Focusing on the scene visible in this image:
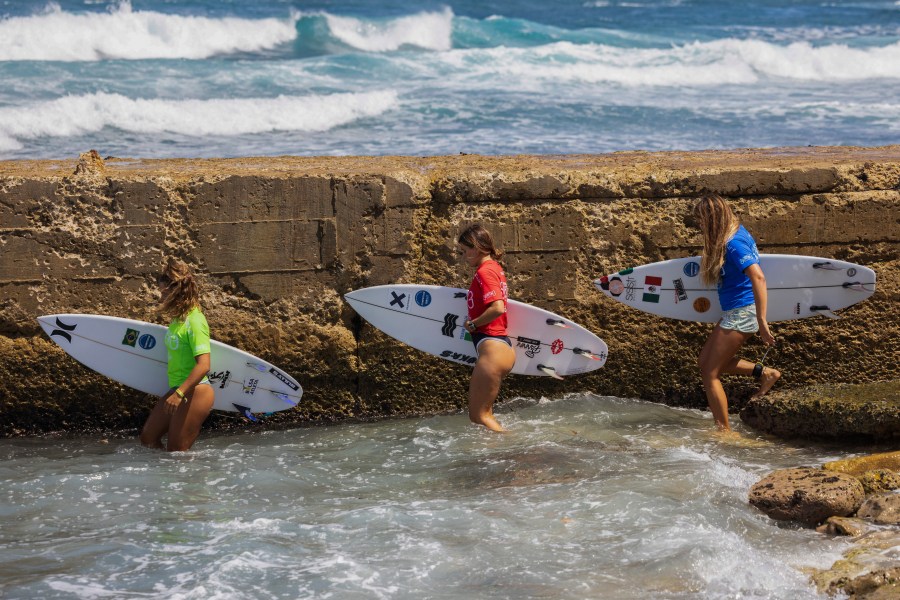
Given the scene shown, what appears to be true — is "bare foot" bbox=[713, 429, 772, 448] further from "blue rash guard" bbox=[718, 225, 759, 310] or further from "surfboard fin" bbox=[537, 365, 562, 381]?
"surfboard fin" bbox=[537, 365, 562, 381]

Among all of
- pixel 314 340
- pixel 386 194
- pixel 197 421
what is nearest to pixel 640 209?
pixel 386 194

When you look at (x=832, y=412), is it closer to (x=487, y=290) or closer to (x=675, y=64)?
(x=487, y=290)

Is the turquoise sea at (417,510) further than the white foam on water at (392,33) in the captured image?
No

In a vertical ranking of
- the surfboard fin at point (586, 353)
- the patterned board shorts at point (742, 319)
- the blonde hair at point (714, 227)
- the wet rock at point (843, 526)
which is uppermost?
the blonde hair at point (714, 227)

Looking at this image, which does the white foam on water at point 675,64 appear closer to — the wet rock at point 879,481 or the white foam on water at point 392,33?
the white foam on water at point 392,33

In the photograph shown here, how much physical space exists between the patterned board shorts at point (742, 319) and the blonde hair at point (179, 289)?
2.99m

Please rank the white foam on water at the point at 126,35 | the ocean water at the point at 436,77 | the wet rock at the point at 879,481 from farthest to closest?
the white foam on water at the point at 126,35 → the ocean water at the point at 436,77 → the wet rock at the point at 879,481

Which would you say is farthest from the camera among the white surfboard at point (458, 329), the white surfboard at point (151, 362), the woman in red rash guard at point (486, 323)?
the white surfboard at point (458, 329)

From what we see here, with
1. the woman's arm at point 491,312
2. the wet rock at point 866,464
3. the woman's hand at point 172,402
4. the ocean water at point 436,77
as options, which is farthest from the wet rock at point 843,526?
the ocean water at point 436,77

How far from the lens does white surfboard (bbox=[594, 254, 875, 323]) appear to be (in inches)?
242

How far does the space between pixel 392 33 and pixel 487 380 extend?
1973cm

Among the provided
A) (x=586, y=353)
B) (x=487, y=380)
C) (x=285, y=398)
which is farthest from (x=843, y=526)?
(x=285, y=398)

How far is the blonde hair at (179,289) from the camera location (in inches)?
221

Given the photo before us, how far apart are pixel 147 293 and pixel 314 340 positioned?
998 mm
